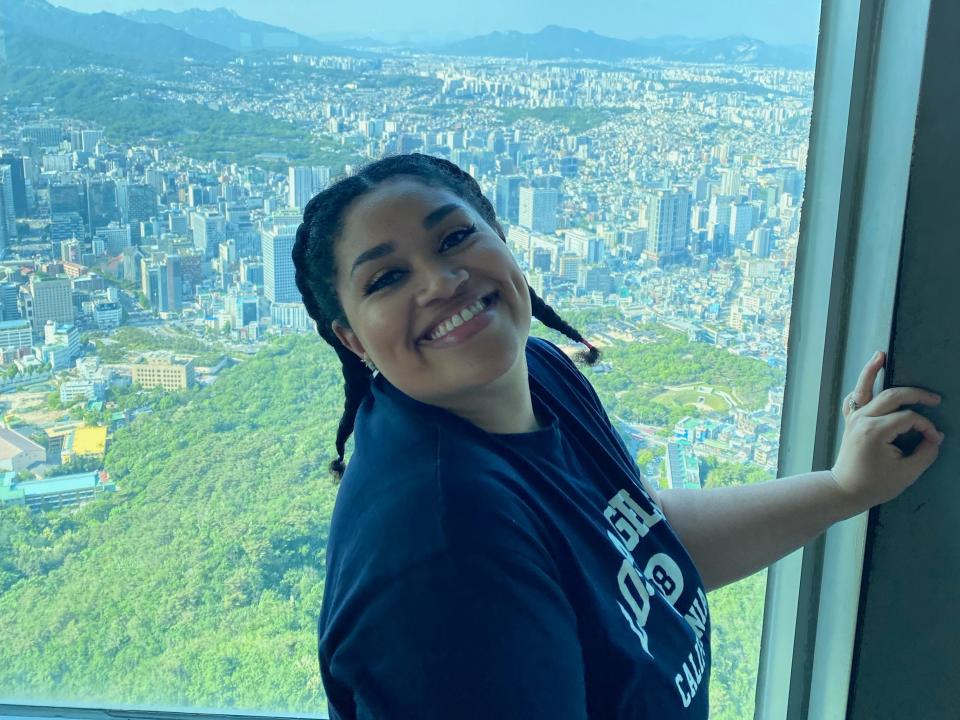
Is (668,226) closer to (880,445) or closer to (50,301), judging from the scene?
(880,445)

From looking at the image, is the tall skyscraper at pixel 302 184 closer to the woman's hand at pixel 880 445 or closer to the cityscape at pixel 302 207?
the cityscape at pixel 302 207

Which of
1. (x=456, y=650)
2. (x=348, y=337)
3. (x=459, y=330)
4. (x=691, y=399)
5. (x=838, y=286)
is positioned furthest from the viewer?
(x=691, y=399)

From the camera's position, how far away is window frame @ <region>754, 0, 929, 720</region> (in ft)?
3.51

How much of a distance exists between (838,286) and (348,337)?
2.30ft

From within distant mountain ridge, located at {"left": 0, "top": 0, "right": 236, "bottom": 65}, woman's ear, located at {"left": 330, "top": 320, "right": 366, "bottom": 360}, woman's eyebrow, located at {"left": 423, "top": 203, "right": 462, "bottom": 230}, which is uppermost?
distant mountain ridge, located at {"left": 0, "top": 0, "right": 236, "bottom": 65}

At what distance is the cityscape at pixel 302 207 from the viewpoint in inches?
53.2

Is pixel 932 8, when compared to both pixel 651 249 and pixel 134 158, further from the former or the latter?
pixel 134 158

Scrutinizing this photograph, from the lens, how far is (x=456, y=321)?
92cm

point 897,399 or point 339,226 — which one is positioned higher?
point 339,226

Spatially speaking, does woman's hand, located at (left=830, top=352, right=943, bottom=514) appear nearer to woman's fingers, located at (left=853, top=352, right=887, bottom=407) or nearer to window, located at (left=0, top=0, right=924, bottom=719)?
woman's fingers, located at (left=853, top=352, right=887, bottom=407)

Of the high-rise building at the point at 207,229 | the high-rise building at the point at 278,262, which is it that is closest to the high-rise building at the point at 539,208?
the high-rise building at the point at 278,262

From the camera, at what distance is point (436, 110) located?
4.57 feet

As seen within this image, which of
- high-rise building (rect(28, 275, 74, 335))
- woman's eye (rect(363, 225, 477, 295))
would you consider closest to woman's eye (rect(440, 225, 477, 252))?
woman's eye (rect(363, 225, 477, 295))

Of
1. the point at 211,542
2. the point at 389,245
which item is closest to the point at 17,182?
the point at 211,542
